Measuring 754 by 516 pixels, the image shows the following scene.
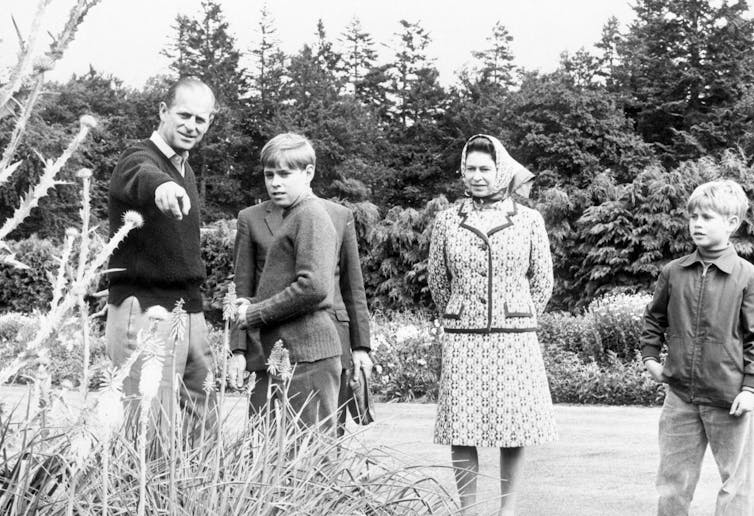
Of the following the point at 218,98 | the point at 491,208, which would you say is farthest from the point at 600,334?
the point at 218,98

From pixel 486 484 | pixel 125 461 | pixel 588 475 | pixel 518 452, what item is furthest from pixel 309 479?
pixel 588 475

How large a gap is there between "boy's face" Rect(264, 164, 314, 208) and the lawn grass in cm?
90

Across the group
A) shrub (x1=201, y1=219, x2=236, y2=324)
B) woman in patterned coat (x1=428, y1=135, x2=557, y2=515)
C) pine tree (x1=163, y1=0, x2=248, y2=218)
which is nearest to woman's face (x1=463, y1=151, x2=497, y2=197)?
woman in patterned coat (x1=428, y1=135, x2=557, y2=515)

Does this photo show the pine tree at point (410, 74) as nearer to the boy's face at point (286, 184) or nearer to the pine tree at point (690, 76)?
the pine tree at point (690, 76)

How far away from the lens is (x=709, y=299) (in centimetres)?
363

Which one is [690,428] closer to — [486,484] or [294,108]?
[486,484]

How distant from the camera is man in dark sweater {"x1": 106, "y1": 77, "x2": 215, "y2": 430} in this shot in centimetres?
334

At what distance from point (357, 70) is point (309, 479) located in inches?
2158

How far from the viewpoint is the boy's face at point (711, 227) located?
12.1 ft

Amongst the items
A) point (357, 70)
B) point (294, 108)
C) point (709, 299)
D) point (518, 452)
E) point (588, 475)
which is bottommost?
point (588, 475)

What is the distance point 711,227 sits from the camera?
12.1 ft

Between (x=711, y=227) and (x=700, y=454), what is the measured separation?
929 millimetres

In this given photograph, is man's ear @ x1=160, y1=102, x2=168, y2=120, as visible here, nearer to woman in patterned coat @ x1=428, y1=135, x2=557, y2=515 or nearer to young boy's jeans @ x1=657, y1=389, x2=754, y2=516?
woman in patterned coat @ x1=428, y1=135, x2=557, y2=515

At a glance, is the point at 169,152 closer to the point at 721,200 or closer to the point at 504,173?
the point at 504,173
